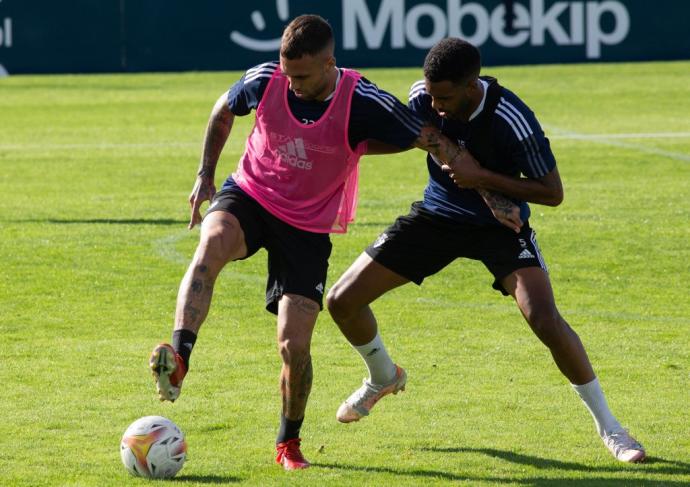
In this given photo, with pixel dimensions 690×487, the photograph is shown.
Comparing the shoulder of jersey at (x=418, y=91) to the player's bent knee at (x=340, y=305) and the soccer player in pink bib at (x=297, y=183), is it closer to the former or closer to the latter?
the soccer player in pink bib at (x=297, y=183)

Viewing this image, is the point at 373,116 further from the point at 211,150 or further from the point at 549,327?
the point at 549,327

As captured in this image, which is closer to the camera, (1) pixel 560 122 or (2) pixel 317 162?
(2) pixel 317 162

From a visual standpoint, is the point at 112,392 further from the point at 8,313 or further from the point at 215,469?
the point at 8,313

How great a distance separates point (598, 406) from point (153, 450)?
2.12 m

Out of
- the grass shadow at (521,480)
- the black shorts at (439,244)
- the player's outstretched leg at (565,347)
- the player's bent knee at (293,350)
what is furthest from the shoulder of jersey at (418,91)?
the grass shadow at (521,480)

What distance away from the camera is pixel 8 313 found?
33.4 feet

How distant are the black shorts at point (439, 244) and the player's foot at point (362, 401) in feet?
2.04

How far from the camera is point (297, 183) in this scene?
679 cm

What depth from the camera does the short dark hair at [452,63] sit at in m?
6.55

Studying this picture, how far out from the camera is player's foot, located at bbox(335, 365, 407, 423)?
7332 mm

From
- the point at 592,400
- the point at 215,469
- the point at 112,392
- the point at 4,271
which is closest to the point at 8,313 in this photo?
the point at 4,271

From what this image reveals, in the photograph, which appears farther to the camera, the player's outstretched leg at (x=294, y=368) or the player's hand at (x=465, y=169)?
the player's hand at (x=465, y=169)

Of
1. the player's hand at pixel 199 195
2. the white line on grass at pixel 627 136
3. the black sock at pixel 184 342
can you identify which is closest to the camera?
the black sock at pixel 184 342

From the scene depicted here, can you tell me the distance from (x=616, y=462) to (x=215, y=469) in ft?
6.11
